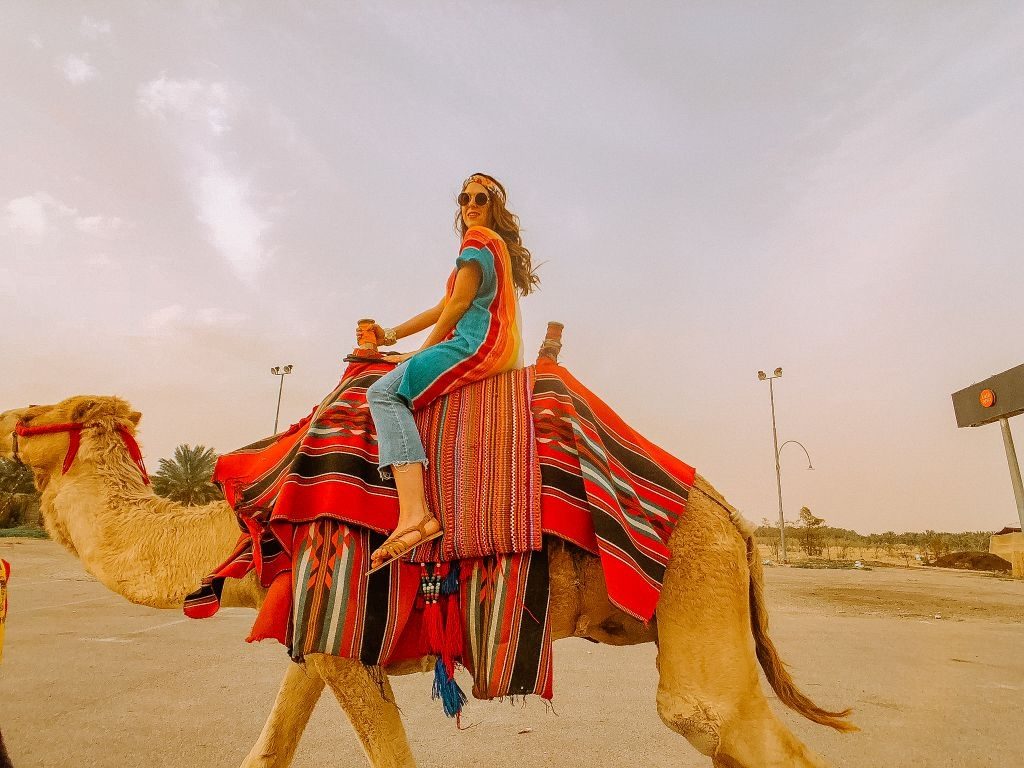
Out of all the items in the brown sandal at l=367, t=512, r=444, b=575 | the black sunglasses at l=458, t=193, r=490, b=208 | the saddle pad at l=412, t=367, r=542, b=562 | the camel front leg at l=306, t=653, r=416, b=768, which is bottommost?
the camel front leg at l=306, t=653, r=416, b=768

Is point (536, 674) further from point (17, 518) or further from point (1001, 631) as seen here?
point (17, 518)

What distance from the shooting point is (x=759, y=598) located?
2826 mm

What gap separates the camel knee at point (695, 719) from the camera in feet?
7.68

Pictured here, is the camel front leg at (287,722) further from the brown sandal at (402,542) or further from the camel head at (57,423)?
the camel head at (57,423)

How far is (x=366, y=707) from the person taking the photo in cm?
259

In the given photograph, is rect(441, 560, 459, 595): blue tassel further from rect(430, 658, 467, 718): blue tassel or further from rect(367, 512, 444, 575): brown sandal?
rect(430, 658, 467, 718): blue tassel

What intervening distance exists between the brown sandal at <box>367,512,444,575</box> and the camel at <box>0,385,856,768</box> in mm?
552

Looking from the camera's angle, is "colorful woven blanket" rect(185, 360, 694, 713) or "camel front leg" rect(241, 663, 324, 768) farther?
"camel front leg" rect(241, 663, 324, 768)

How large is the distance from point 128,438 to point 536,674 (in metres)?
2.88

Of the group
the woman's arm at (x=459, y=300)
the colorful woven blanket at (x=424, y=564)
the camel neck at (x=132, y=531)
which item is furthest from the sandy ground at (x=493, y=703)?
the woman's arm at (x=459, y=300)

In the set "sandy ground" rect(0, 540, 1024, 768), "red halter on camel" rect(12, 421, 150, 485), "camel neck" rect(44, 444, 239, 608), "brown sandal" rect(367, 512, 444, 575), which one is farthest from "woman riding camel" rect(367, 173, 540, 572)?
"sandy ground" rect(0, 540, 1024, 768)

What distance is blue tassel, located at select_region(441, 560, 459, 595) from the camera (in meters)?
2.58

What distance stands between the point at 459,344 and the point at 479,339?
10cm

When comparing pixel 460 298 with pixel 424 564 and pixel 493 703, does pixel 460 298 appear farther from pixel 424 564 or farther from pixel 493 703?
pixel 493 703
